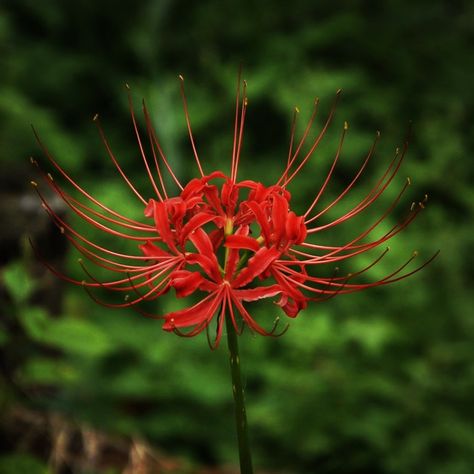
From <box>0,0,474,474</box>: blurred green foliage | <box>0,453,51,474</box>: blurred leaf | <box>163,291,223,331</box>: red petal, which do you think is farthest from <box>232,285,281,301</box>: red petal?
<box>0,453,51,474</box>: blurred leaf

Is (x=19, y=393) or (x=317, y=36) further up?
(x=317, y=36)

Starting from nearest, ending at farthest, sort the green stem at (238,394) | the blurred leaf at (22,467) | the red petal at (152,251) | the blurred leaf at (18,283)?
the green stem at (238,394)
the red petal at (152,251)
the blurred leaf at (22,467)
the blurred leaf at (18,283)

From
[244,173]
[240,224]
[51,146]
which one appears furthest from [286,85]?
[240,224]

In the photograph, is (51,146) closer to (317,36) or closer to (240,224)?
(317,36)

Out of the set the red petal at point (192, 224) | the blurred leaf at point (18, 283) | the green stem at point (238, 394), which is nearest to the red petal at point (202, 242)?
the red petal at point (192, 224)

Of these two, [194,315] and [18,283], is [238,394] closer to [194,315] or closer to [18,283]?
[194,315]

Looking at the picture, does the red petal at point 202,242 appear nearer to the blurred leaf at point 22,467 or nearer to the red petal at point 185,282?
the red petal at point 185,282
